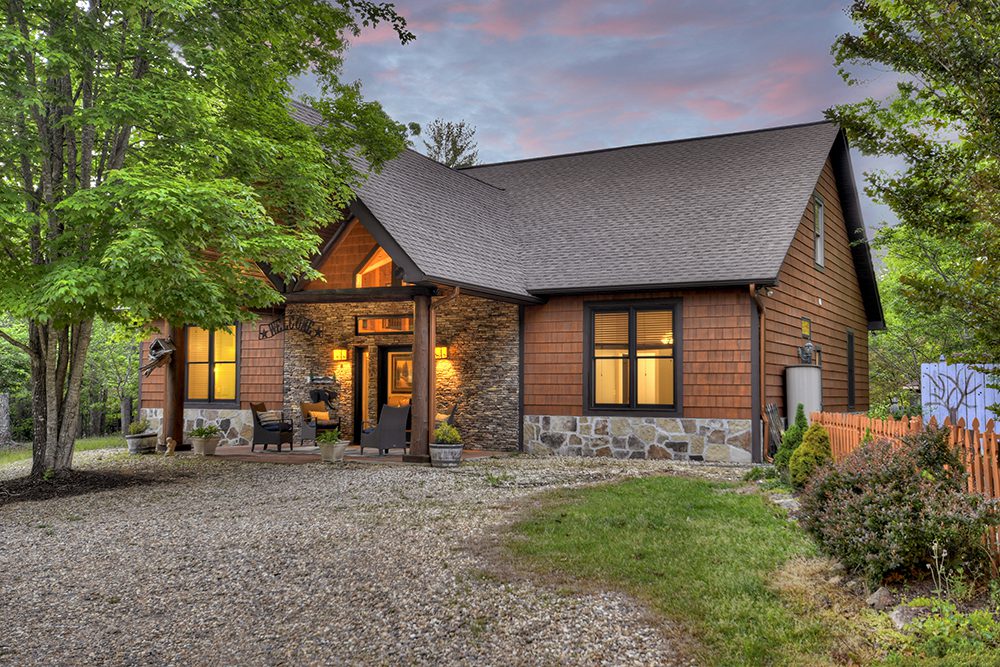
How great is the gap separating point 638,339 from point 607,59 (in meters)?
18.4

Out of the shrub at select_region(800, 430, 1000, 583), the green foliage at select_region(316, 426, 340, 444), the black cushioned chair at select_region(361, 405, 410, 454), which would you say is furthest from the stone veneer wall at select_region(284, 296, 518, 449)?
the shrub at select_region(800, 430, 1000, 583)

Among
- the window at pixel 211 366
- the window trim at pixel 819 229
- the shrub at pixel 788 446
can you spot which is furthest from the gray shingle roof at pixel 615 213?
the window at pixel 211 366

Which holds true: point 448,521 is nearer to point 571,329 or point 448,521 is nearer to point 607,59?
point 571,329

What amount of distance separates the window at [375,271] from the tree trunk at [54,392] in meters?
5.43

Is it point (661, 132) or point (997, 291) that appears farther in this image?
point (661, 132)

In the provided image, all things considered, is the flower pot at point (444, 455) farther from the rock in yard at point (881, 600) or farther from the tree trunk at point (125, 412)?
the tree trunk at point (125, 412)

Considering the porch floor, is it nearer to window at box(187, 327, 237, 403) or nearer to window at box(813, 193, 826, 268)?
window at box(187, 327, 237, 403)

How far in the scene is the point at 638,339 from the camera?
1380 cm

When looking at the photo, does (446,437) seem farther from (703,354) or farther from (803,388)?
(803,388)

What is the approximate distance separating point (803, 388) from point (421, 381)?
6884mm

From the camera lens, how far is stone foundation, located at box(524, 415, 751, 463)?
12.9m

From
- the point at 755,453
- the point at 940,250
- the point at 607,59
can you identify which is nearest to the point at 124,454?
the point at 755,453

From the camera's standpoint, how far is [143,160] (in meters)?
10.6

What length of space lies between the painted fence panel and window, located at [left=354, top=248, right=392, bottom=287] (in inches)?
408
